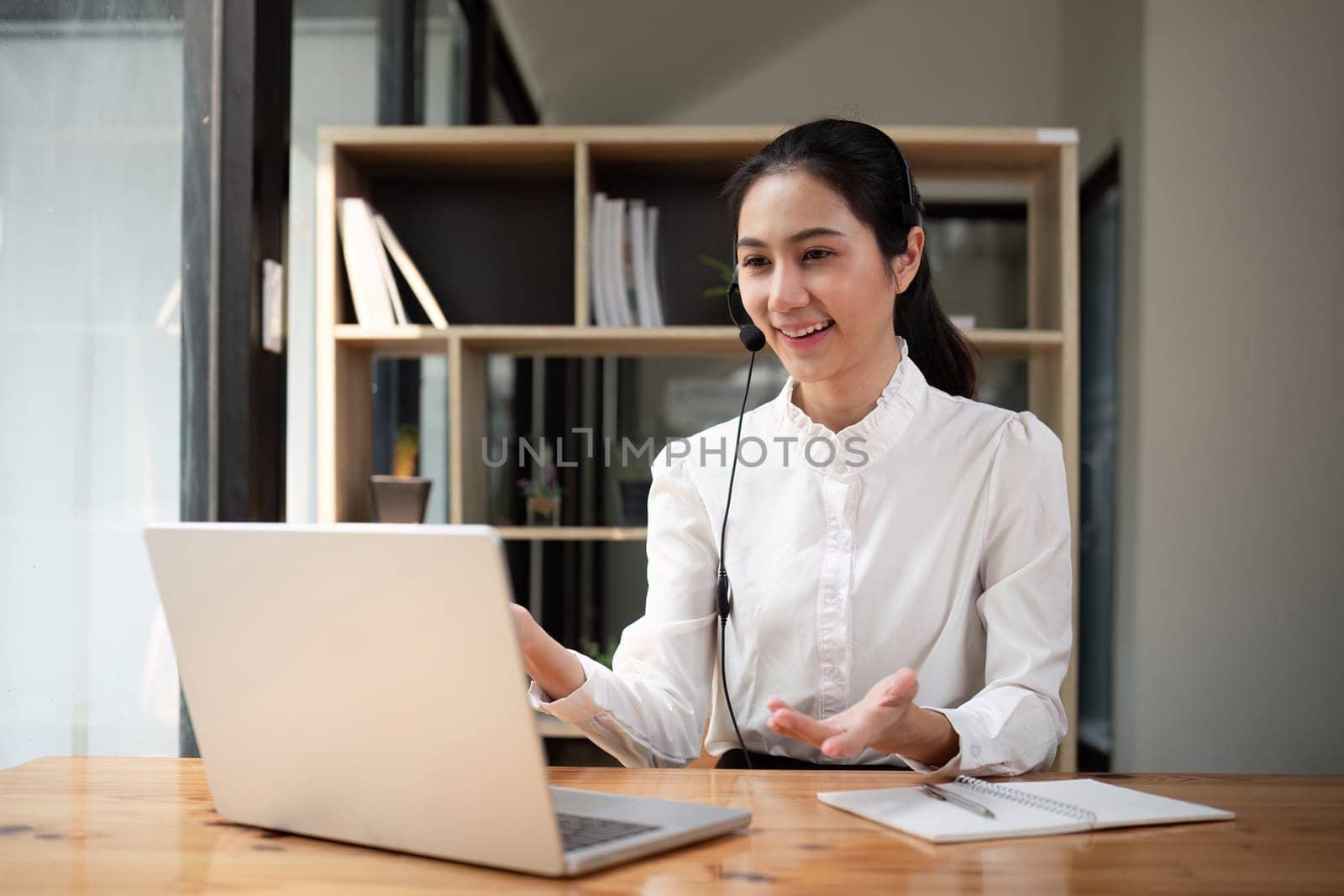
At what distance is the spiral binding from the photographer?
0.94 m

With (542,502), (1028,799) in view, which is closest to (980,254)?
(542,502)

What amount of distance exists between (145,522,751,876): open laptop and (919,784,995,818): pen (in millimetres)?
189

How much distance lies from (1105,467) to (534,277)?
7.40 ft

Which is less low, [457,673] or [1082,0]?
[1082,0]

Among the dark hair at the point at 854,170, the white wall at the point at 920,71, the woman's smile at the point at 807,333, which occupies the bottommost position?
the woman's smile at the point at 807,333

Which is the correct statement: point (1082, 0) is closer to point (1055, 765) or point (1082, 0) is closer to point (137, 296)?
point (1055, 765)

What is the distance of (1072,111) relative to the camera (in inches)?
177

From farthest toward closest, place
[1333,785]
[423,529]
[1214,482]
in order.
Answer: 1. [1214,482]
2. [1333,785]
3. [423,529]

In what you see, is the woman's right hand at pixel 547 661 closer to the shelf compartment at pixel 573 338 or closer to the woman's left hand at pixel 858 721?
the woman's left hand at pixel 858 721

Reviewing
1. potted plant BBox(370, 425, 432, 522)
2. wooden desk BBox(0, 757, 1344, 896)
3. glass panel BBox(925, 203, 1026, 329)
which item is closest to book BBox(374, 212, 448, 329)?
potted plant BBox(370, 425, 432, 522)

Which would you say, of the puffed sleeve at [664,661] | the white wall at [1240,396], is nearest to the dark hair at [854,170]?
the puffed sleeve at [664,661]

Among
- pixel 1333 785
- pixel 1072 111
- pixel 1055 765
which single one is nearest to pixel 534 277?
pixel 1055 765

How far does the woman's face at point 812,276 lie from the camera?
1.50 metres

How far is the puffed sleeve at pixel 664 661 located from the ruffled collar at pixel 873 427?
0.56ft
